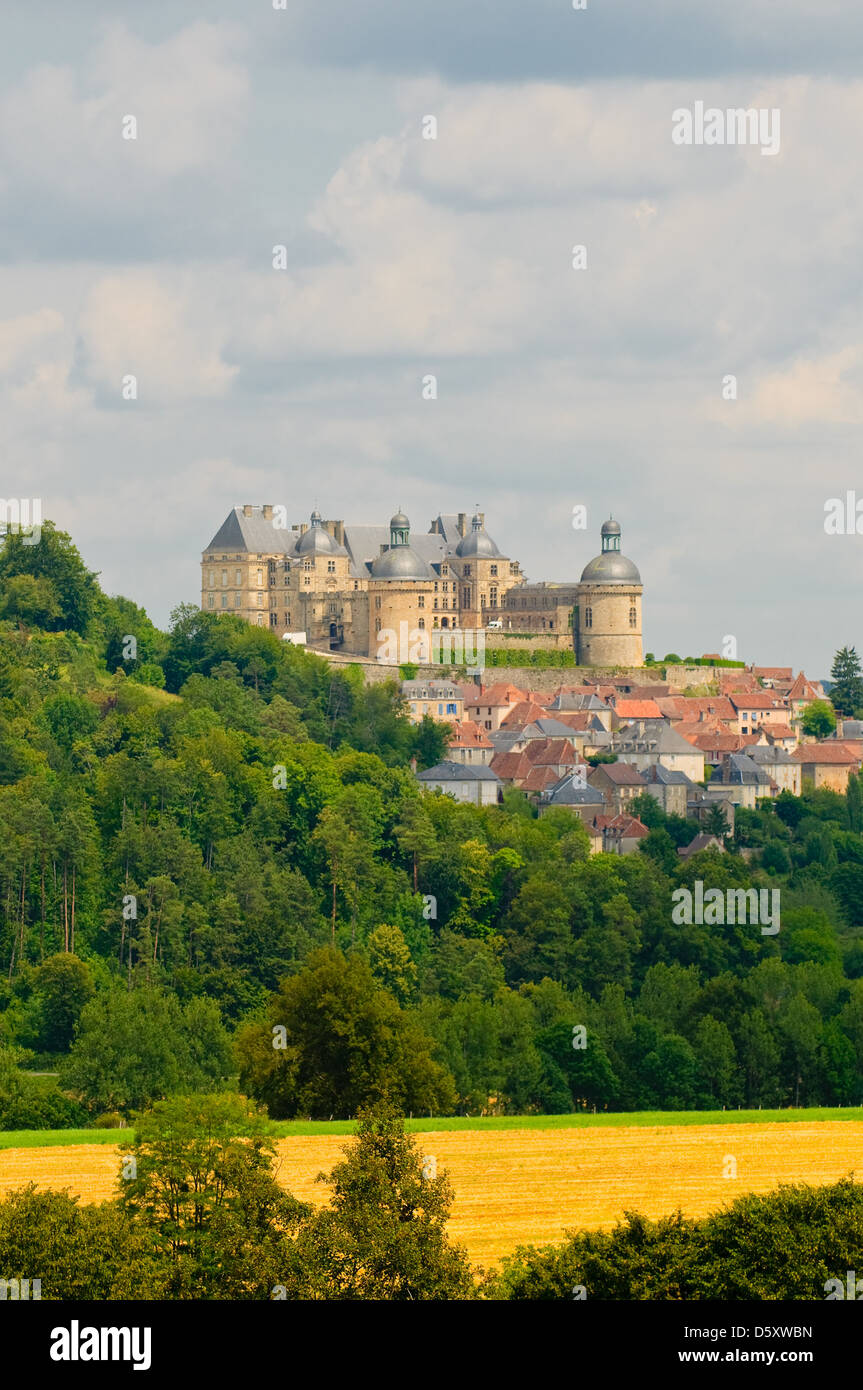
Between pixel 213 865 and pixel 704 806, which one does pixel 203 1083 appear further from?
pixel 704 806

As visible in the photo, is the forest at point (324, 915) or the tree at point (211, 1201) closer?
the tree at point (211, 1201)

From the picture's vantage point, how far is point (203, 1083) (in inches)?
2298

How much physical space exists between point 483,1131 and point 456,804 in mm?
40386

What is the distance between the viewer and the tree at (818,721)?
376ft

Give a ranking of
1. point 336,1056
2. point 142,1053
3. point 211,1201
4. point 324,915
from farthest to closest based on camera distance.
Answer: point 324,915
point 142,1053
point 336,1056
point 211,1201

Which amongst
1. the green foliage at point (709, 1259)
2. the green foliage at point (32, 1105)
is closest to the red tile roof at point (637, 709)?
the green foliage at point (32, 1105)

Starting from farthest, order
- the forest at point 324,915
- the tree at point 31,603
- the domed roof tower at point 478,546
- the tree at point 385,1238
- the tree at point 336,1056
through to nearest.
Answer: the domed roof tower at point 478,546 → the tree at point 31,603 → the forest at point 324,915 → the tree at point 336,1056 → the tree at point 385,1238

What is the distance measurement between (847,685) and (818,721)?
31.4 feet

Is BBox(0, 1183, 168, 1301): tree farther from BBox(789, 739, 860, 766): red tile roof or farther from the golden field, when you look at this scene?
BBox(789, 739, 860, 766): red tile roof

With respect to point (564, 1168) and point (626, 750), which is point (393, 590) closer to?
point (626, 750)

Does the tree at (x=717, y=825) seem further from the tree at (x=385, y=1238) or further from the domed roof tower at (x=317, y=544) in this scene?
the tree at (x=385, y=1238)

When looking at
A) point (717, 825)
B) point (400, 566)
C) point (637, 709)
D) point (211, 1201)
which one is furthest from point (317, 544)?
point (211, 1201)

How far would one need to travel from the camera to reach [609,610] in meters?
114

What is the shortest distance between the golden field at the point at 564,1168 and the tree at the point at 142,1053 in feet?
31.9
